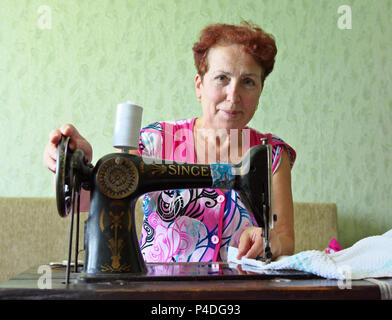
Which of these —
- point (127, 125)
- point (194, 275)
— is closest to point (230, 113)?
point (127, 125)

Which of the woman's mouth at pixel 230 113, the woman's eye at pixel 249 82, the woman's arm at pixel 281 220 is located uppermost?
the woman's eye at pixel 249 82

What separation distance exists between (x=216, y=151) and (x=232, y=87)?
21 cm

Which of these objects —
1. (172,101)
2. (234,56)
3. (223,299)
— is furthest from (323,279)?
(172,101)

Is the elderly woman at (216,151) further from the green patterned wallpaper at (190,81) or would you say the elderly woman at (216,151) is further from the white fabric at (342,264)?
the green patterned wallpaper at (190,81)

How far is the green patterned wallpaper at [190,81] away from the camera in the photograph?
7.97ft

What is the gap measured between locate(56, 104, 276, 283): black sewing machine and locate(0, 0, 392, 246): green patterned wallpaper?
4.95 feet

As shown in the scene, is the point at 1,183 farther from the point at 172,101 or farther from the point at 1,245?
the point at 172,101

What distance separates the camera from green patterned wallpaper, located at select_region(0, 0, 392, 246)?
2.43 metres

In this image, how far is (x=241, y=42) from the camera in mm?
1456

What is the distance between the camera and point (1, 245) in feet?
7.12

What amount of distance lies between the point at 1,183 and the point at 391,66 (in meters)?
2.27

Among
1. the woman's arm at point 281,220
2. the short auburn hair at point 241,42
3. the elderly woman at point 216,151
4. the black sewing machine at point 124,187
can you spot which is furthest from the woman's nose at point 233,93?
the black sewing machine at point 124,187

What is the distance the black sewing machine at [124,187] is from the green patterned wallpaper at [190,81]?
4.95ft

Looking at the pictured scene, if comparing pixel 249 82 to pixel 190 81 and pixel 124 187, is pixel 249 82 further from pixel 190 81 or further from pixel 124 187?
pixel 190 81
